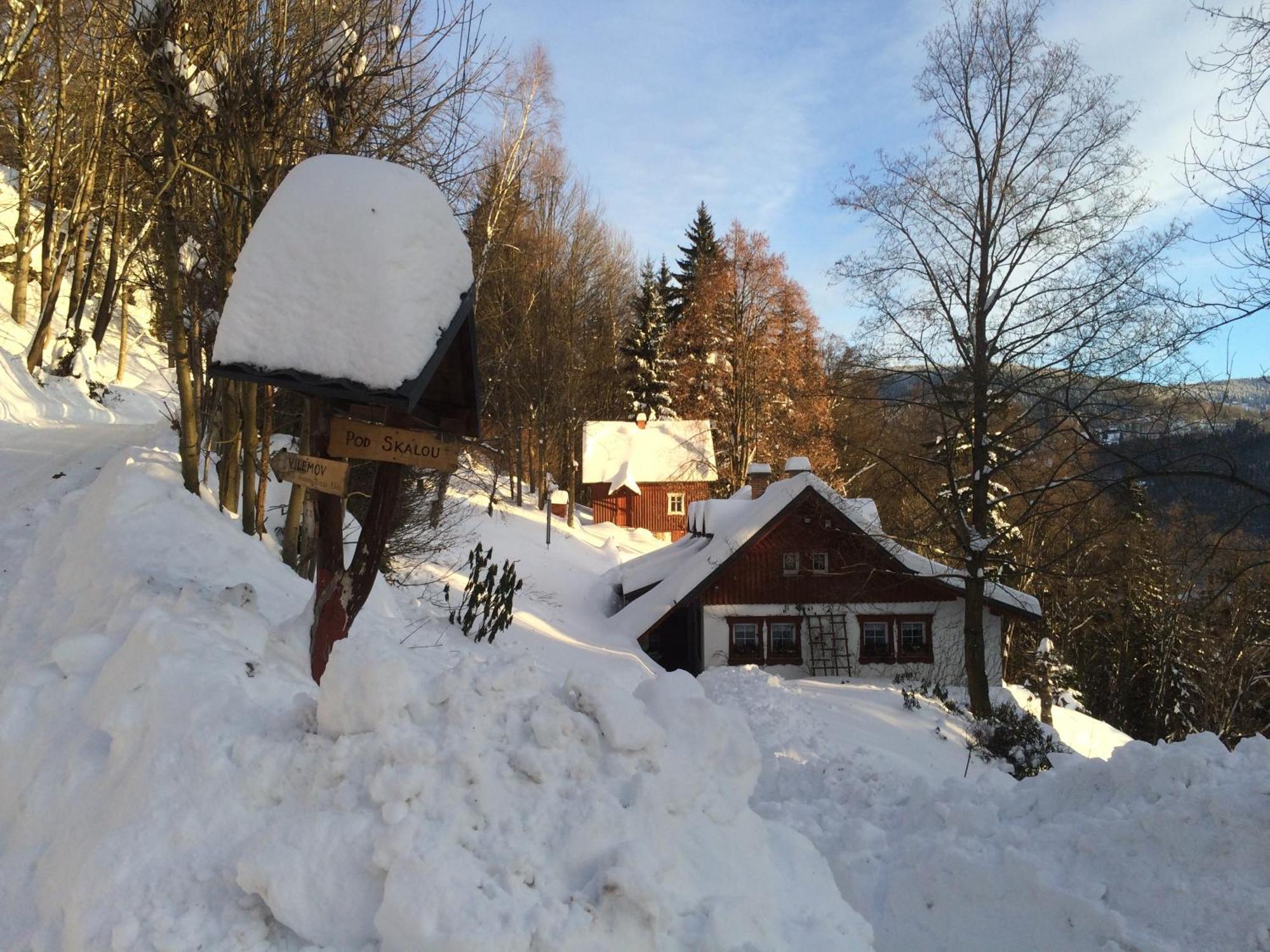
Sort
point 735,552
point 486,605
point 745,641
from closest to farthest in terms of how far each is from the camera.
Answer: point 486,605
point 735,552
point 745,641

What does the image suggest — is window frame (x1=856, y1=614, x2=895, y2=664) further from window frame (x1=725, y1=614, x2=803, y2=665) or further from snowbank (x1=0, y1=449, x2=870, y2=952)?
snowbank (x1=0, y1=449, x2=870, y2=952)

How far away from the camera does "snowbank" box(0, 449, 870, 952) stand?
269cm

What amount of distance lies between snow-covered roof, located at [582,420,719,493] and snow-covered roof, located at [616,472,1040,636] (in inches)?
520

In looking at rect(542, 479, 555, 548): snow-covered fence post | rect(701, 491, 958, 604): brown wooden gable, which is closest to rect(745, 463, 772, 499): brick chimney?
rect(701, 491, 958, 604): brown wooden gable

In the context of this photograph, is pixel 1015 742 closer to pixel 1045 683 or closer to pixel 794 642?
pixel 794 642

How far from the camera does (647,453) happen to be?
33562 mm

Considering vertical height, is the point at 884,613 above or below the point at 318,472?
below

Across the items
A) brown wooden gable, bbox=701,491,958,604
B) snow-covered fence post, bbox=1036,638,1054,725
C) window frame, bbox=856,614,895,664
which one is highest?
brown wooden gable, bbox=701,491,958,604

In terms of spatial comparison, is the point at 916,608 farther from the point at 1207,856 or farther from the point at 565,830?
the point at 565,830

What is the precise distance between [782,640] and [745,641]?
0.87 metres

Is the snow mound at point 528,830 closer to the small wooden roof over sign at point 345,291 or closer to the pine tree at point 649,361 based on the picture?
the small wooden roof over sign at point 345,291

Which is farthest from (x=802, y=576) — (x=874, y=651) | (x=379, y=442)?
(x=379, y=442)

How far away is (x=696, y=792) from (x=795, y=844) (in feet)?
2.84

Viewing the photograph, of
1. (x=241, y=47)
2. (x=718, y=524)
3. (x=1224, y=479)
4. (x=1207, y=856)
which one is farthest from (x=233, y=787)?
(x=718, y=524)
